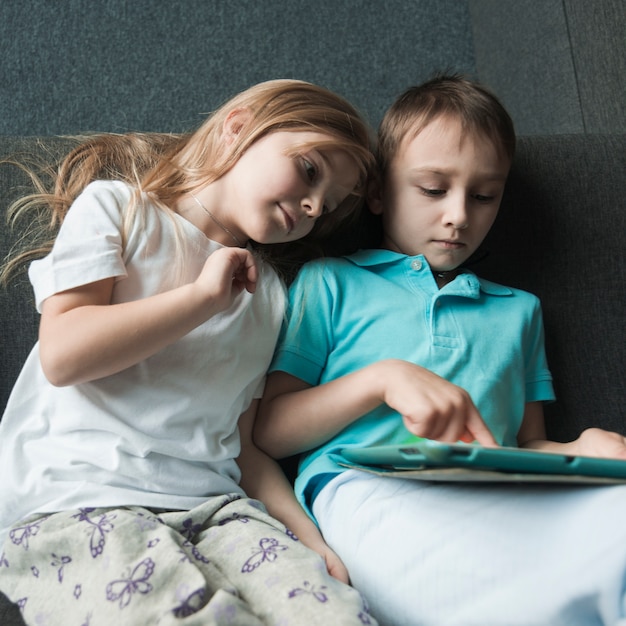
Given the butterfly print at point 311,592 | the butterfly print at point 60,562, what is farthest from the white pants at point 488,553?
the butterfly print at point 60,562

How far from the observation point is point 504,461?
70 centimetres

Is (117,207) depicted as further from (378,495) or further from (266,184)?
(378,495)

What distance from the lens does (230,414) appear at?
1031 millimetres

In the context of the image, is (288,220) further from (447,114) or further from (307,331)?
(447,114)

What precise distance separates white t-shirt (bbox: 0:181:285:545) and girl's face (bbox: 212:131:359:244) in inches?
2.7

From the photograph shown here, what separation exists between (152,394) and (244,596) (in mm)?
279

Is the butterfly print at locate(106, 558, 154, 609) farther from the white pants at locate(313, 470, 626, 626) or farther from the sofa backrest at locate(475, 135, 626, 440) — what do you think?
the sofa backrest at locate(475, 135, 626, 440)

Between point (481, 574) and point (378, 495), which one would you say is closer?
point (481, 574)

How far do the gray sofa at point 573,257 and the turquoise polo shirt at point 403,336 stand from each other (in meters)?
0.10

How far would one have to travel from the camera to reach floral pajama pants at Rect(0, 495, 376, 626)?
0.76m

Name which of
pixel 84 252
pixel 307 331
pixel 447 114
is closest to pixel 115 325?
pixel 84 252

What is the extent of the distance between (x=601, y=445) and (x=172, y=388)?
0.55 m

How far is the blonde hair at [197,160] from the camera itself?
1072 millimetres

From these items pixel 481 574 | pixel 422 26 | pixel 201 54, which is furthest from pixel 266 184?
pixel 422 26
